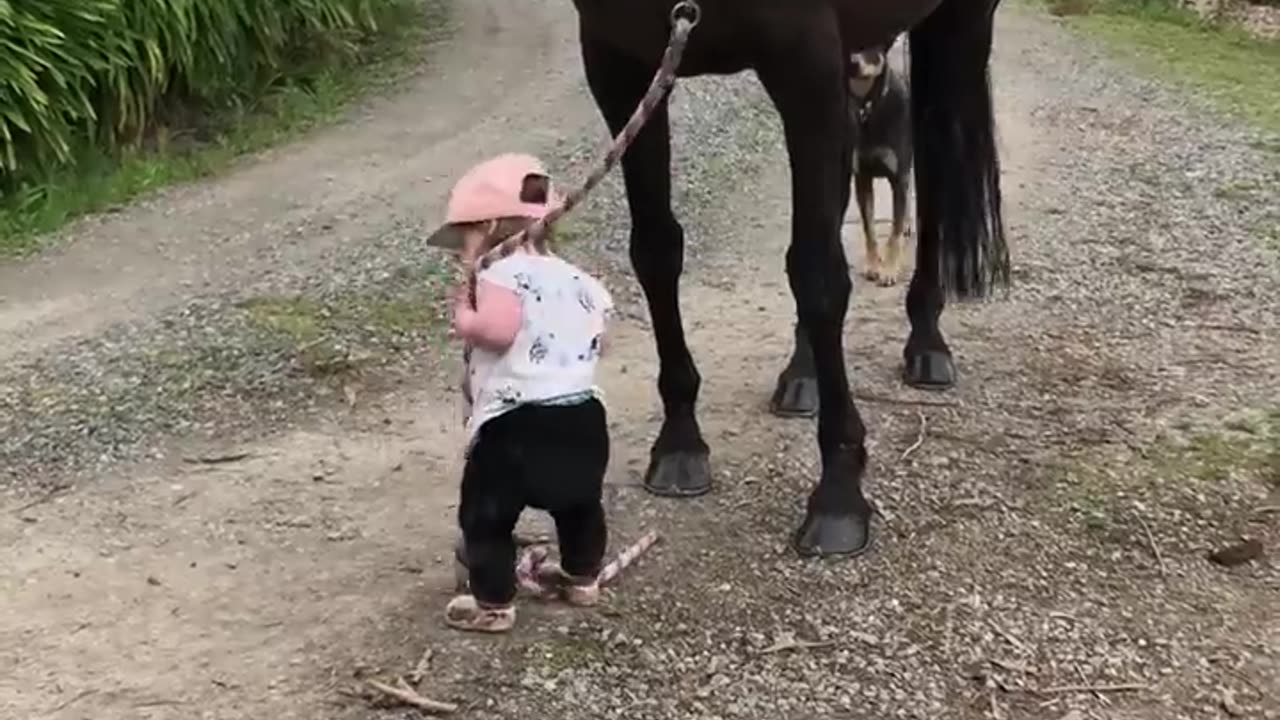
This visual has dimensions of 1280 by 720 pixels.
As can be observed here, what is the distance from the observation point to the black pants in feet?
10.4

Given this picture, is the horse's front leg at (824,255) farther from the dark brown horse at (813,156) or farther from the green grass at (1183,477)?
the green grass at (1183,477)

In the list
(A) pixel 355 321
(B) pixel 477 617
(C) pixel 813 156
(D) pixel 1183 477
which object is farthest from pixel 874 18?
(A) pixel 355 321

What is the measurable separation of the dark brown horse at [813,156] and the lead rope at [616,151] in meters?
0.06

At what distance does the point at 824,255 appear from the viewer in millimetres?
3645

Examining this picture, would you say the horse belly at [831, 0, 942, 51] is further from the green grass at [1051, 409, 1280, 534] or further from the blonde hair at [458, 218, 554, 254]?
the green grass at [1051, 409, 1280, 534]

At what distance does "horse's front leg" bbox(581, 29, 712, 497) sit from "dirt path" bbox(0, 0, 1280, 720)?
0.37 feet

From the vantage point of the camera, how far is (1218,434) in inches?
174

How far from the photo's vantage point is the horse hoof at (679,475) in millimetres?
4074

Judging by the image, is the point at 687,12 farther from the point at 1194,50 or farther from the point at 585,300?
the point at 1194,50

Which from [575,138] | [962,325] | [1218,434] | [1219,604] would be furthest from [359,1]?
[1219,604]

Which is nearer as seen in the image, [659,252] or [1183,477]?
[659,252]

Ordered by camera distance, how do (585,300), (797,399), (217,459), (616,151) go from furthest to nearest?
(797,399) < (217,459) < (616,151) < (585,300)

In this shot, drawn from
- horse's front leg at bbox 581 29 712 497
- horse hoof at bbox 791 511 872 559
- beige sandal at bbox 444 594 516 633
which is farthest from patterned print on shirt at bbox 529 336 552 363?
horse hoof at bbox 791 511 872 559

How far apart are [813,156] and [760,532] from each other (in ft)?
3.01
